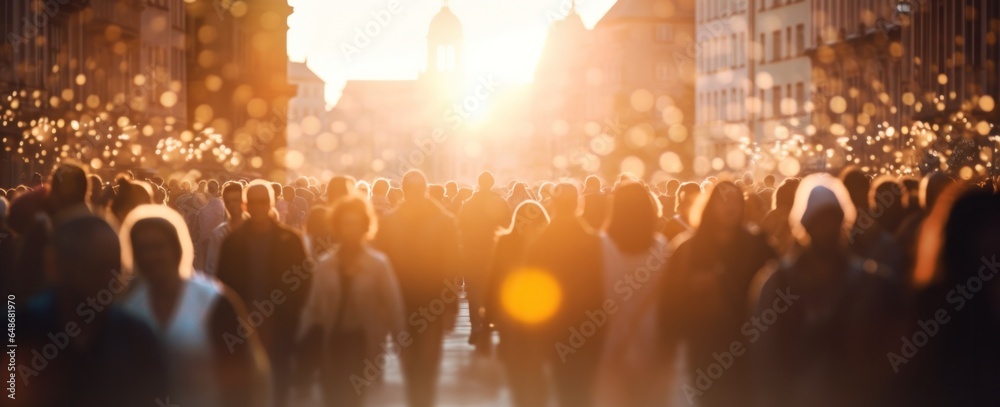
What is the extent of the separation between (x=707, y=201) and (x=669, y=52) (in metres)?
113

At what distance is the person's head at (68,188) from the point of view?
34.0 ft

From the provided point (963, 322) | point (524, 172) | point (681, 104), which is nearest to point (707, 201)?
point (963, 322)

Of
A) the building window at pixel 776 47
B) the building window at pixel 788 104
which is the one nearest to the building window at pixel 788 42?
the building window at pixel 776 47

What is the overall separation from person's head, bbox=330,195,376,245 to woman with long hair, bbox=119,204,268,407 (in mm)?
3499

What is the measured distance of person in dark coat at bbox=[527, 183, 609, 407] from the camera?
10.2 meters

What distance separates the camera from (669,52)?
121 metres

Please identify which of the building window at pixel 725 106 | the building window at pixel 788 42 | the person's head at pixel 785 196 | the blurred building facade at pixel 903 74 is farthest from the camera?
the building window at pixel 725 106

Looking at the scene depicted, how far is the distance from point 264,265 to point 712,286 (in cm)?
337

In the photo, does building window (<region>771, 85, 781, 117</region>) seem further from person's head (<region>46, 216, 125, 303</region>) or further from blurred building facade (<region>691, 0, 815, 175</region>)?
person's head (<region>46, 216, 125, 303</region>)

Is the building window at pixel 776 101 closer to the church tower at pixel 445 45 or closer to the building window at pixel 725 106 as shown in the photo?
the building window at pixel 725 106

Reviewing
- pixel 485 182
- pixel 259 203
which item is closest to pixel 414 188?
pixel 259 203

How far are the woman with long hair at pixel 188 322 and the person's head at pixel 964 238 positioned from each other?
330 cm

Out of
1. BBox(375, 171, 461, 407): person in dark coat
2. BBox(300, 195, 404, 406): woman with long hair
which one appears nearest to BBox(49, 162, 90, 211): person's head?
BBox(300, 195, 404, 406): woman with long hair

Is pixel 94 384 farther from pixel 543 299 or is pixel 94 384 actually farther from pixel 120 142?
pixel 120 142
